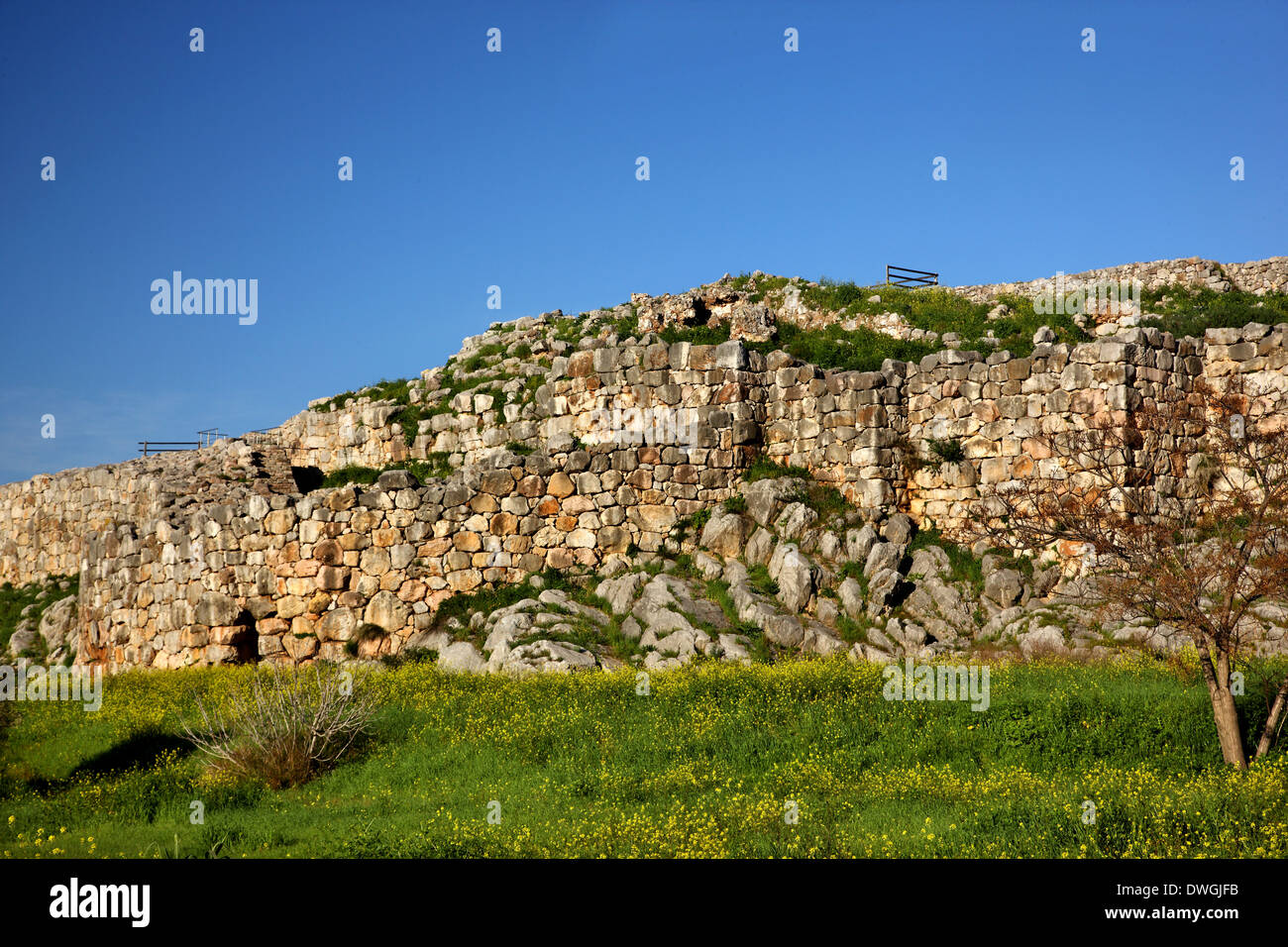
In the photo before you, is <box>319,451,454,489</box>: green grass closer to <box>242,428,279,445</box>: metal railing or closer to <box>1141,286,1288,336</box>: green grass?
Result: <box>242,428,279,445</box>: metal railing

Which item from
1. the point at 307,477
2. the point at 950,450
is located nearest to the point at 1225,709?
the point at 950,450

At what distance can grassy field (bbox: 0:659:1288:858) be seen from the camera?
8.94 metres

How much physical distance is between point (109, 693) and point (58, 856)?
805cm

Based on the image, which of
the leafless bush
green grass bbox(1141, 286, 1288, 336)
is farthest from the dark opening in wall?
green grass bbox(1141, 286, 1288, 336)

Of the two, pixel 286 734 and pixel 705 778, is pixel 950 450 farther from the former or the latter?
pixel 286 734

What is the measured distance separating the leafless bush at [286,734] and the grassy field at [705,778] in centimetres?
27

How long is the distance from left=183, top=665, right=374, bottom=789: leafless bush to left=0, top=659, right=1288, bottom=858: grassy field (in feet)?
0.89

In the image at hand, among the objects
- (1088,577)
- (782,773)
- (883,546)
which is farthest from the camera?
(883,546)

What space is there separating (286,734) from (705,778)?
16.1ft

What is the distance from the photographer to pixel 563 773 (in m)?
11.4

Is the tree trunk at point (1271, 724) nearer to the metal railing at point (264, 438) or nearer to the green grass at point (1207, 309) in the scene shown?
the green grass at point (1207, 309)

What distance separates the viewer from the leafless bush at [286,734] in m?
12.3
